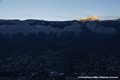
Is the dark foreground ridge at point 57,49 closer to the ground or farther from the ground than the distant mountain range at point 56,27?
closer to the ground

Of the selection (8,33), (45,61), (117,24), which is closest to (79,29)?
(117,24)


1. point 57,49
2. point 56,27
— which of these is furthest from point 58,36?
point 57,49

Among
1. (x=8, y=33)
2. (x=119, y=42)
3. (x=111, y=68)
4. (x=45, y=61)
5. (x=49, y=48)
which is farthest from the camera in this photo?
(x=8, y=33)

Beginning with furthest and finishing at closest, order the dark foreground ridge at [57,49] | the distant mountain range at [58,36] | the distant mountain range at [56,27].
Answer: the distant mountain range at [56,27]
the distant mountain range at [58,36]
the dark foreground ridge at [57,49]

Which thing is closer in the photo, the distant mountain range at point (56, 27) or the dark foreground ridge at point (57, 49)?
the dark foreground ridge at point (57, 49)

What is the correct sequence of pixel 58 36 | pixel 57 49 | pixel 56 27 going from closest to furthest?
pixel 57 49
pixel 58 36
pixel 56 27

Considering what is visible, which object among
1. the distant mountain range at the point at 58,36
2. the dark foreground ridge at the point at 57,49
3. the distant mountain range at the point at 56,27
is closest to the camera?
the dark foreground ridge at the point at 57,49

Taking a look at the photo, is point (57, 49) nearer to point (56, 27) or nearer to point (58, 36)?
point (58, 36)

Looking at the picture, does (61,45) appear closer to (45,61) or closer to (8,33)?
(45,61)
